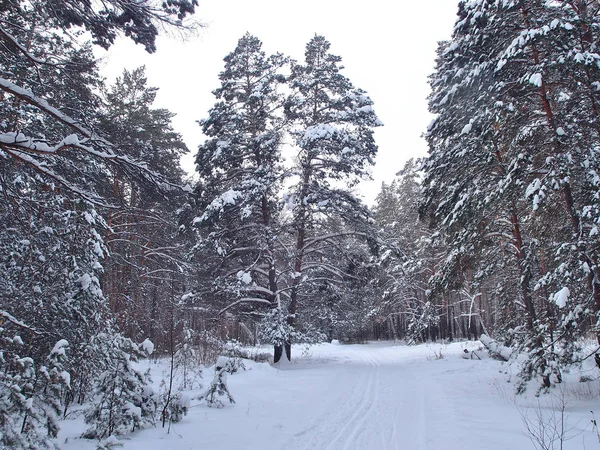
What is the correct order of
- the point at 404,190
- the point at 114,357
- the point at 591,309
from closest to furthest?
the point at 114,357, the point at 591,309, the point at 404,190

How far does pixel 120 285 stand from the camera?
626 inches

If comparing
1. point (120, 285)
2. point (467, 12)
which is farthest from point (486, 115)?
point (120, 285)

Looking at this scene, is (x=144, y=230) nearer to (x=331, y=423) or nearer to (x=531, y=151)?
(x=331, y=423)

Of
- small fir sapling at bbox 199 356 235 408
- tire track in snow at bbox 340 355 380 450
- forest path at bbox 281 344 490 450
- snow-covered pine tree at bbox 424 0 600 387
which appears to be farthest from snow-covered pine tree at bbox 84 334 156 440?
snow-covered pine tree at bbox 424 0 600 387

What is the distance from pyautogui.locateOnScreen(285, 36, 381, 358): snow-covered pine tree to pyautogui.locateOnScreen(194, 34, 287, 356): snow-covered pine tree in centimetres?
96

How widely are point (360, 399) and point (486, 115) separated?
7.71 metres

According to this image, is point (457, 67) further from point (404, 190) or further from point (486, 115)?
point (404, 190)

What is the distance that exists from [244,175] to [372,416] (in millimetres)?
11893

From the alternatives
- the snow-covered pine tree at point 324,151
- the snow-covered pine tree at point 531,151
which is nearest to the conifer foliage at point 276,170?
the snow-covered pine tree at point 324,151

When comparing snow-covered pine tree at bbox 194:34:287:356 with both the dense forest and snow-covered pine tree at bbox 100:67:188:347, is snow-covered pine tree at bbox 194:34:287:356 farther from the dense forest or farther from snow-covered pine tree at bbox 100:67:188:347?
snow-covered pine tree at bbox 100:67:188:347

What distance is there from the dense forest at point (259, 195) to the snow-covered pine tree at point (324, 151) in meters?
0.10

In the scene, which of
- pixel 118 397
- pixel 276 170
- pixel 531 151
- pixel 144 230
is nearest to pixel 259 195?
pixel 276 170

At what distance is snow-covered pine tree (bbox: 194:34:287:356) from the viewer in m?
15.1

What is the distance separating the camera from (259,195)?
14820 mm
